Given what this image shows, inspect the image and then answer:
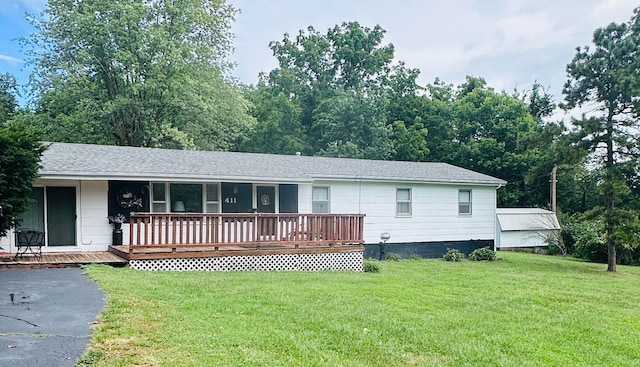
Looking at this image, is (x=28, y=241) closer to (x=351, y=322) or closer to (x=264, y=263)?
(x=264, y=263)

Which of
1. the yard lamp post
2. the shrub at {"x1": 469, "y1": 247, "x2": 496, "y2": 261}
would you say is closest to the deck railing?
the yard lamp post

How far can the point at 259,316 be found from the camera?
5863 mm

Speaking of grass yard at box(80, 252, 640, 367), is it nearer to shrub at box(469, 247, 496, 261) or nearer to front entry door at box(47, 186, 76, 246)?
front entry door at box(47, 186, 76, 246)

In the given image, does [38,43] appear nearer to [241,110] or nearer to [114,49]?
[114,49]

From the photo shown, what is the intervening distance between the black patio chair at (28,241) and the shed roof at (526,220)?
1777cm

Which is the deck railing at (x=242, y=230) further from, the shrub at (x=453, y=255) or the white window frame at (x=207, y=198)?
the shrub at (x=453, y=255)

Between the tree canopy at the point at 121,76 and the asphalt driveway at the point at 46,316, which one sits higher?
the tree canopy at the point at 121,76

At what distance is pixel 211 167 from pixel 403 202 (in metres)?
6.72

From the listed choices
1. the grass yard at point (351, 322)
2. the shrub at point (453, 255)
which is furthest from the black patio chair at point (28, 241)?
the shrub at point (453, 255)

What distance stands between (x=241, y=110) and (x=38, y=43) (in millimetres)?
10202

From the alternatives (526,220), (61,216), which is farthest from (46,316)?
(526,220)

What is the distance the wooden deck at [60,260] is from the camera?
956 cm

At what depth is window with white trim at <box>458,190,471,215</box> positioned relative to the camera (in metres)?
17.6

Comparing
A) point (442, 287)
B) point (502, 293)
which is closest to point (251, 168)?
point (442, 287)
